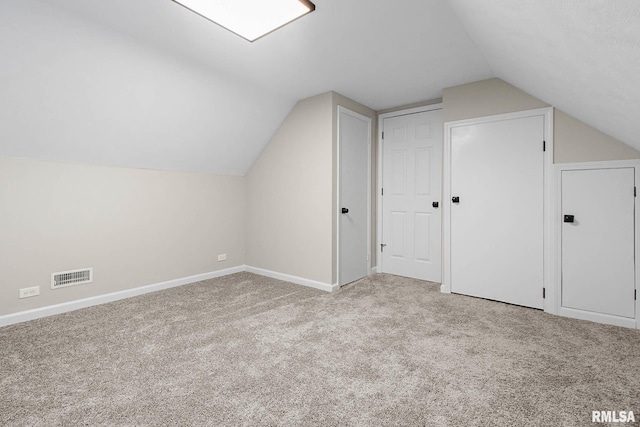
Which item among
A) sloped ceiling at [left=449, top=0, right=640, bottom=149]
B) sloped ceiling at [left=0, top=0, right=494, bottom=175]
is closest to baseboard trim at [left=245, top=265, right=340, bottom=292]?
sloped ceiling at [left=0, top=0, right=494, bottom=175]

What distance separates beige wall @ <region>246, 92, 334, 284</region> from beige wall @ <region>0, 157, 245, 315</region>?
1.52 feet

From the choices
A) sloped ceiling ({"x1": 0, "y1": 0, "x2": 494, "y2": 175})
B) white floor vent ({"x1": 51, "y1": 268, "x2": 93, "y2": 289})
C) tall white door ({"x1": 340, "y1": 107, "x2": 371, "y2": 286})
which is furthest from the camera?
tall white door ({"x1": 340, "y1": 107, "x2": 371, "y2": 286})

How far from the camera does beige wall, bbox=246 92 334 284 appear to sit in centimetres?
347

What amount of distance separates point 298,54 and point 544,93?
2.15 metres

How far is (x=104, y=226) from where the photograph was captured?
3023 mm

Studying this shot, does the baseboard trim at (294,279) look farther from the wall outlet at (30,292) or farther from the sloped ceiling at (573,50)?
the sloped ceiling at (573,50)

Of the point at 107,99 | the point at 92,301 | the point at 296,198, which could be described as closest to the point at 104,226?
the point at 92,301

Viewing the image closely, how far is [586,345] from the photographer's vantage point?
2.12 metres

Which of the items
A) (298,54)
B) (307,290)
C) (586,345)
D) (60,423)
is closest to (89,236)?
(60,423)

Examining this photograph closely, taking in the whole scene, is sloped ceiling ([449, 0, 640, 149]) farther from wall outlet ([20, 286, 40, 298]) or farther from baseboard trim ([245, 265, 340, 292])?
wall outlet ([20, 286, 40, 298])

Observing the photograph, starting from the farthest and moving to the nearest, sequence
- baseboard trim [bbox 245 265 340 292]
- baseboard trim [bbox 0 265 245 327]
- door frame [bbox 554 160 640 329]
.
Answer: baseboard trim [bbox 245 265 340 292]
baseboard trim [bbox 0 265 245 327]
door frame [bbox 554 160 640 329]

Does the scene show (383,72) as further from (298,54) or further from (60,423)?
(60,423)

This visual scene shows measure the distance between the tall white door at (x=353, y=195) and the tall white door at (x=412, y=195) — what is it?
1.07 ft

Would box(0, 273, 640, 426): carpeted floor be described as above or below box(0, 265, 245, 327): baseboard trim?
below
